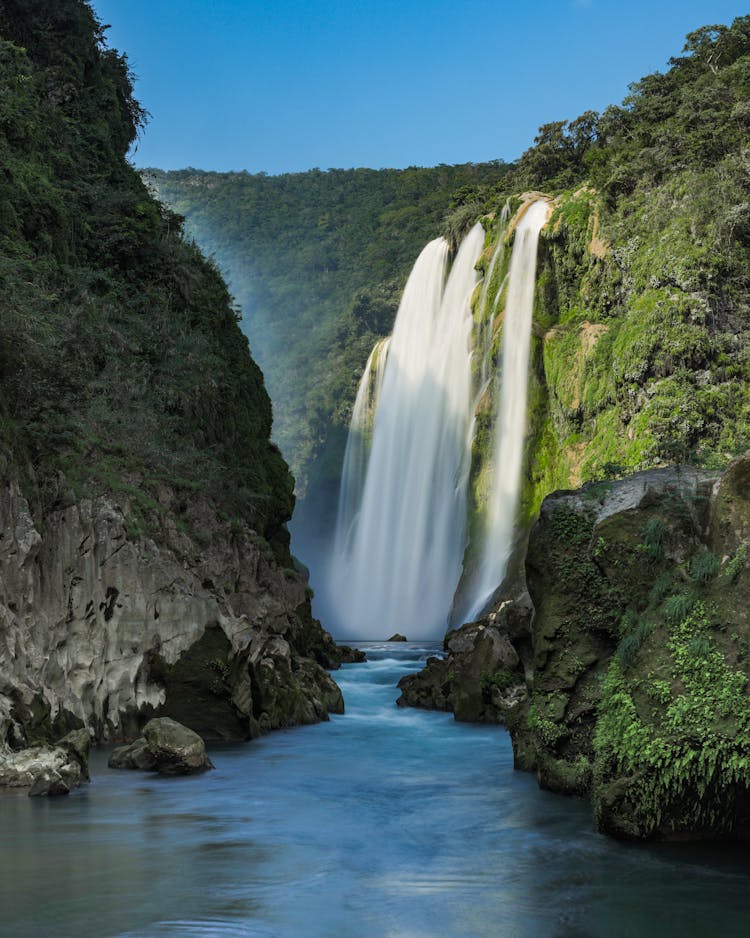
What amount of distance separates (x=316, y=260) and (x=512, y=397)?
5630 cm

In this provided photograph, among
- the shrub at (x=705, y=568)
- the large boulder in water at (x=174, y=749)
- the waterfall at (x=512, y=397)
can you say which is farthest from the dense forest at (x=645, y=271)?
the large boulder in water at (x=174, y=749)

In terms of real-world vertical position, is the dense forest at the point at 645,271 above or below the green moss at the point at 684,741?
above

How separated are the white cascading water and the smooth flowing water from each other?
29698 mm

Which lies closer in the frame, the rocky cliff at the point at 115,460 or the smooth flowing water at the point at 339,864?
the smooth flowing water at the point at 339,864

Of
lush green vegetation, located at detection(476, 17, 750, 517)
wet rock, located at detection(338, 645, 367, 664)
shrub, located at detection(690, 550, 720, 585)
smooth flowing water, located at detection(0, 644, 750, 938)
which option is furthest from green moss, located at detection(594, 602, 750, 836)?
wet rock, located at detection(338, 645, 367, 664)

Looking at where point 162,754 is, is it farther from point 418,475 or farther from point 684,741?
point 418,475

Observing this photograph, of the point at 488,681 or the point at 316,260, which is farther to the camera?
the point at 316,260

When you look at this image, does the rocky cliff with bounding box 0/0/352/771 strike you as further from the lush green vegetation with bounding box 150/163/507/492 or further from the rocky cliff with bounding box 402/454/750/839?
the lush green vegetation with bounding box 150/163/507/492

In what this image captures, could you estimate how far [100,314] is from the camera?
21469 millimetres

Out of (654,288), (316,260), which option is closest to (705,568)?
(654,288)

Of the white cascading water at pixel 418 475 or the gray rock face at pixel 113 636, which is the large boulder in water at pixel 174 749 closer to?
the gray rock face at pixel 113 636

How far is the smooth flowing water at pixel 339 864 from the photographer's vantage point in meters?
7.13

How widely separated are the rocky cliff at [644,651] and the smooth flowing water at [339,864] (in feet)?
1.72

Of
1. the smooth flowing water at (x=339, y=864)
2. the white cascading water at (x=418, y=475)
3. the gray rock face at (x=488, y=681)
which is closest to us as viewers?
the smooth flowing water at (x=339, y=864)
